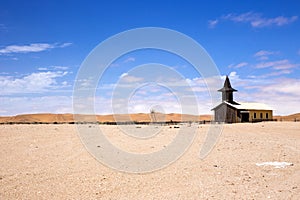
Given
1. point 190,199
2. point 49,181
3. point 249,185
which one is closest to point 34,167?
point 49,181

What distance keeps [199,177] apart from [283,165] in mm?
3815

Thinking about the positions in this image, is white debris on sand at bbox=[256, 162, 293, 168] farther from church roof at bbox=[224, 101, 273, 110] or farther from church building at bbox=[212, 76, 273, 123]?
church roof at bbox=[224, 101, 273, 110]

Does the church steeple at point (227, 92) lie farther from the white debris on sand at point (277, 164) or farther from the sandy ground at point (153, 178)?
the white debris on sand at point (277, 164)

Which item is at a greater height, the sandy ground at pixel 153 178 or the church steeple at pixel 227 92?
the church steeple at pixel 227 92

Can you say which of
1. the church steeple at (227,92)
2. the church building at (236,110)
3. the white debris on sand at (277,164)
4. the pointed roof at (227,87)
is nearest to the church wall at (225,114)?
the church building at (236,110)

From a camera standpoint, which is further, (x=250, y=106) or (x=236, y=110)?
(x=250, y=106)

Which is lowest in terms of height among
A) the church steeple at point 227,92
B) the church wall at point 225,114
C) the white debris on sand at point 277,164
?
the white debris on sand at point 277,164

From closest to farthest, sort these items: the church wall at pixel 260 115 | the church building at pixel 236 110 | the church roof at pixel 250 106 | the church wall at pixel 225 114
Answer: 1. the church building at pixel 236 110
2. the church wall at pixel 225 114
3. the church roof at pixel 250 106
4. the church wall at pixel 260 115

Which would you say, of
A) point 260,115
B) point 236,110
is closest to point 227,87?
point 236,110

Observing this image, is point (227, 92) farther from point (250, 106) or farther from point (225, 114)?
point (225, 114)

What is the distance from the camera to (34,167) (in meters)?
13.2

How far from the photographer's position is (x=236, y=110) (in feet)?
191

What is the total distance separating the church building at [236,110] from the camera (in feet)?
192

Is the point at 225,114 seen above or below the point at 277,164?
above
